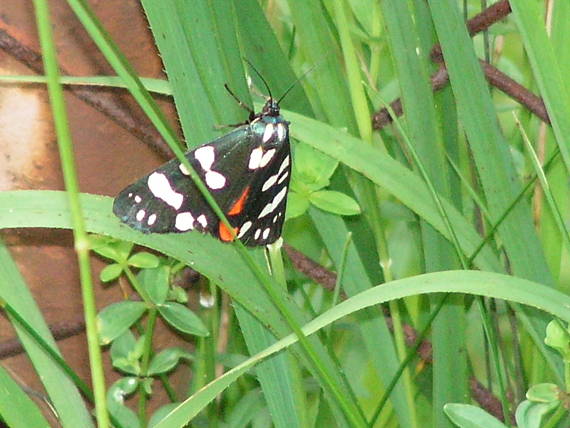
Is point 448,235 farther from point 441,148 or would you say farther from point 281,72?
point 281,72

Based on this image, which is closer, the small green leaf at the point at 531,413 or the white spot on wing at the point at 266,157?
the small green leaf at the point at 531,413

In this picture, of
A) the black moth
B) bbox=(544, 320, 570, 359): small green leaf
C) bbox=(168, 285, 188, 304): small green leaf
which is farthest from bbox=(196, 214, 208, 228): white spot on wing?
bbox=(544, 320, 570, 359): small green leaf

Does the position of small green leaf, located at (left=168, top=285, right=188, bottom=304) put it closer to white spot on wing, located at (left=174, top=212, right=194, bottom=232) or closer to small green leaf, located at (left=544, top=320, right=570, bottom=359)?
white spot on wing, located at (left=174, top=212, right=194, bottom=232)

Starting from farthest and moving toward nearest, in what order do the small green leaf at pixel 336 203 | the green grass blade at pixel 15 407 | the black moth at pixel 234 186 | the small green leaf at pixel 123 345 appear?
1. the small green leaf at pixel 123 345
2. the small green leaf at pixel 336 203
3. the black moth at pixel 234 186
4. the green grass blade at pixel 15 407

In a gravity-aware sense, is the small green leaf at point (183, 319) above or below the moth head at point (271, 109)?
below

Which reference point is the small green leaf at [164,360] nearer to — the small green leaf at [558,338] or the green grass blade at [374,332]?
the green grass blade at [374,332]

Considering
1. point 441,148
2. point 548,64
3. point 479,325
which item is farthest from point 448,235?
point 479,325

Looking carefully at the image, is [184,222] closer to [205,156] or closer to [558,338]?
[205,156]

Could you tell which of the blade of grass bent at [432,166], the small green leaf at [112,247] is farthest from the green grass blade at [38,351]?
the blade of grass bent at [432,166]
